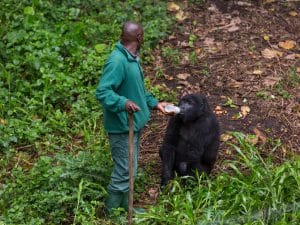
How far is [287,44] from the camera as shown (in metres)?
8.03

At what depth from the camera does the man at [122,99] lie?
465 centimetres

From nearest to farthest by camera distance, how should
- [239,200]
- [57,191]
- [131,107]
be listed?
[131,107], [239,200], [57,191]

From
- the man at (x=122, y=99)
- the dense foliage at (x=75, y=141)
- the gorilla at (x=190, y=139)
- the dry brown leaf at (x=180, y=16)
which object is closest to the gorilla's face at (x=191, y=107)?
the gorilla at (x=190, y=139)

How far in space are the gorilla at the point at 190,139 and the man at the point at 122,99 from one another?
436 mm

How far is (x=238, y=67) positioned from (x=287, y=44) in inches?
34.0

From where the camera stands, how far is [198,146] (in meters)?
5.54

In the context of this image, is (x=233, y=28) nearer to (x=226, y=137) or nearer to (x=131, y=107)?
(x=226, y=137)

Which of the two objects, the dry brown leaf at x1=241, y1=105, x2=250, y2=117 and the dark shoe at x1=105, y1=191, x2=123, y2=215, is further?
the dry brown leaf at x1=241, y1=105, x2=250, y2=117

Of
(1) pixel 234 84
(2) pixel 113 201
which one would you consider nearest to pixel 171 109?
(2) pixel 113 201

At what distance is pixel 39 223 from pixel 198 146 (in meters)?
1.53

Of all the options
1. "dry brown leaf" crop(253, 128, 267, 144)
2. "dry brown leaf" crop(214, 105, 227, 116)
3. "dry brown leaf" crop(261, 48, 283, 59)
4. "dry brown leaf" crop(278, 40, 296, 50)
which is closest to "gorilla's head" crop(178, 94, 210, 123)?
"dry brown leaf" crop(253, 128, 267, 144)

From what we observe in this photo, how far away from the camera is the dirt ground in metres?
6.59

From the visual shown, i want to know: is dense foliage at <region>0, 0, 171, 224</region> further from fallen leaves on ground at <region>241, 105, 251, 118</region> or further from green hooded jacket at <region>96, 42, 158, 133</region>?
fallen leaves on ground at <region>241, 105, 251, 118</region>

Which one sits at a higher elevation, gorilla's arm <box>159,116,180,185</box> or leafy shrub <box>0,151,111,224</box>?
gorilla's arm <box>159,116,180,185</box>
